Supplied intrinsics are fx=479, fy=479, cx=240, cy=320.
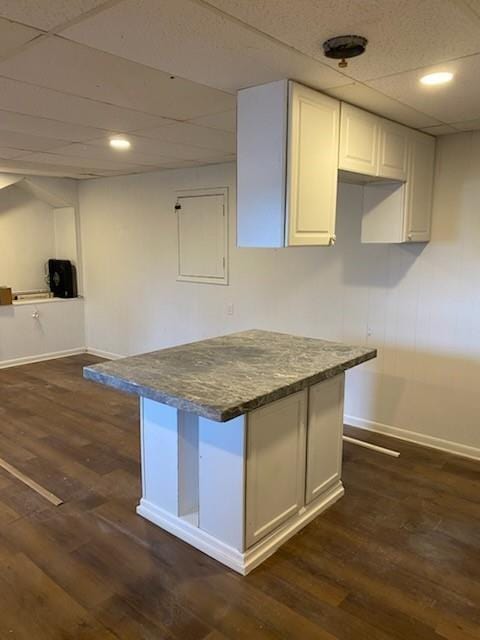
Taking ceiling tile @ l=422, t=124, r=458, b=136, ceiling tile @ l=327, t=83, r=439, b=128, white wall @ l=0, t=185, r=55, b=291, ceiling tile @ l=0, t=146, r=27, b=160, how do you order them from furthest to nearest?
1. white wall @ l=0, t=185, r=55, b=291
2. ceiling tile @ l=0, t=146, r=27, b=160
3. ceiling tile @ l=422, t=124, r=458, b=136
4. ceiling tile @ l=327, t=83, r=439, b=128

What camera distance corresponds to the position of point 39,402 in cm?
465

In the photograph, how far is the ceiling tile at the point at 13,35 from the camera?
1653 millimetres

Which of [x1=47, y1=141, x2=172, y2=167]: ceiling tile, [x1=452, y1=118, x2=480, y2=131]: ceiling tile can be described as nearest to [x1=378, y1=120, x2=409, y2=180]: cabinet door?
[x1=452, y1=118, x2=480, y2=131]: ceiling tile

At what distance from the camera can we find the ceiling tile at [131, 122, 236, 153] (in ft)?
10.4

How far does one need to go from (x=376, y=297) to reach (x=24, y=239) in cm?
478

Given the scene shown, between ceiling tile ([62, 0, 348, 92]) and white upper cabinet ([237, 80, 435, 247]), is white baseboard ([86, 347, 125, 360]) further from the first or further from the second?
ceiling tile ([62, 0, 348, 92])

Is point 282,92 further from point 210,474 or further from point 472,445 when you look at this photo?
point 472,445

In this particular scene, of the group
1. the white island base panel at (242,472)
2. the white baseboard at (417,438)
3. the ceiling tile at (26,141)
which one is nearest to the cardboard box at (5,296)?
the ceiling tile at (26,141)

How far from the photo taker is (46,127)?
314 cm

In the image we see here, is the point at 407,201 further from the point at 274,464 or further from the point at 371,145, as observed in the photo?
the point at 274,464

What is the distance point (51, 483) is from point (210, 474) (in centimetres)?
133

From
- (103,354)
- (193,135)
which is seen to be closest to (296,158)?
(193,135)

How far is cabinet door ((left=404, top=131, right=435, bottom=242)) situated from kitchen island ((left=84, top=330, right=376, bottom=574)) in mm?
1037

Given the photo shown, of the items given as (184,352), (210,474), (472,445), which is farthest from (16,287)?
(472,445)
